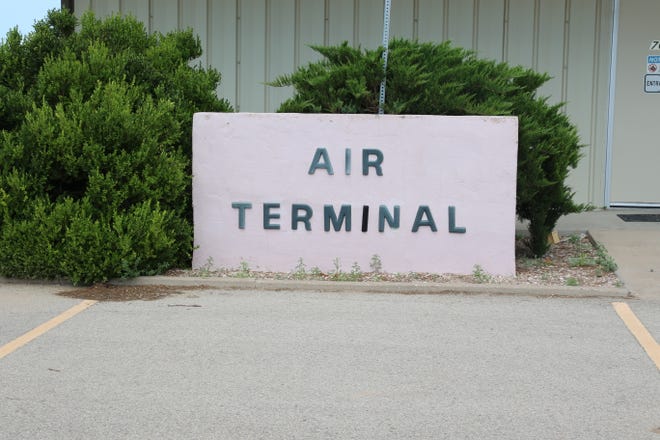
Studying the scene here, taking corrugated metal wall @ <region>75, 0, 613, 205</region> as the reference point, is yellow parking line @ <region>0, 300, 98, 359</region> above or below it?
below

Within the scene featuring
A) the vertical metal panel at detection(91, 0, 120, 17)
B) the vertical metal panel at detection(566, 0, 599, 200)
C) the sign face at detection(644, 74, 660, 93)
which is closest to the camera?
the sign face at detection(644, 74, 660, 93)

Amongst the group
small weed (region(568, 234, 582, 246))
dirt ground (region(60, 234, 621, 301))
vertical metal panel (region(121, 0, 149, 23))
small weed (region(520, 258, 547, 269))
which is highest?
vertical metal panel (region(121, 0, 149, 23))

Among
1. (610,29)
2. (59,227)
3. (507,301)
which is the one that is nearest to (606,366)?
(507,301)

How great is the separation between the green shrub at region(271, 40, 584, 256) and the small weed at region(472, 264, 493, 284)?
2.99ft

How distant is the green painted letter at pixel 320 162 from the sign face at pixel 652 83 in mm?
5849

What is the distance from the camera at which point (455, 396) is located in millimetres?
5191

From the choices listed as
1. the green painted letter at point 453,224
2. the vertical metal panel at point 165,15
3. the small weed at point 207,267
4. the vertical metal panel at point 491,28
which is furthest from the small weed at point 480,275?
the vertical metal panel at point 165,15

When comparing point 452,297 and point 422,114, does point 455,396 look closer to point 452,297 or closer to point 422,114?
point 452,297

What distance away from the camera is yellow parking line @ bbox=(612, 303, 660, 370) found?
611 cm

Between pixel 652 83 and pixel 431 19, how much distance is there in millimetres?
3108

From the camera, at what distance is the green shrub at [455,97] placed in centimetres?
865

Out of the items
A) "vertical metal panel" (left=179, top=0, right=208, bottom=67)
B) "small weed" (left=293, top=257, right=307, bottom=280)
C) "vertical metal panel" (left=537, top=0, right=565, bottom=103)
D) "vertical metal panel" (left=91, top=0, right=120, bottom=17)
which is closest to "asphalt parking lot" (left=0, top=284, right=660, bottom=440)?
"small weed" (left=293, top=257, right=307, bottom=280)

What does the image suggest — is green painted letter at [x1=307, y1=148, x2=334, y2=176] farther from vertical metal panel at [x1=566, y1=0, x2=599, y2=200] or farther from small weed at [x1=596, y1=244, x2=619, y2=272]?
vertical metal panel at [x1=566, y1=0, x2=599, y2=200]

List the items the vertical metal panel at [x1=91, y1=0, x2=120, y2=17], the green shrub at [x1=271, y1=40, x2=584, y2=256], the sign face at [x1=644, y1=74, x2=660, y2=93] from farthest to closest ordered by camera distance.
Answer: the vertical metal panel at [x1=91, y1=0, x2=120, y2=17]
the sign face at [x1=644, y1=74, x2=660, y2=93]
the green shrub at [x1=271, y1=40, x2=584, y2=256]
